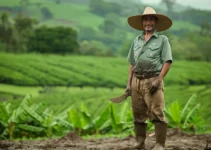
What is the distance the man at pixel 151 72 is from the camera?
463 cm

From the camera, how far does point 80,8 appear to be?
15.0 metres

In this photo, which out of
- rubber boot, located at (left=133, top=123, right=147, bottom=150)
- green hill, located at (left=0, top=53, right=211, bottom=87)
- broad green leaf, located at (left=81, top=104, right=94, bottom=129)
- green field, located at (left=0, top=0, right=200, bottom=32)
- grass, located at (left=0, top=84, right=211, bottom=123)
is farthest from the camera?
green field, located at (left=0, top=0, right=200, bottom=32)

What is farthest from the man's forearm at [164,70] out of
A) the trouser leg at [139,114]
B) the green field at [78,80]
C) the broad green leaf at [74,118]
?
the green field at [78,80]

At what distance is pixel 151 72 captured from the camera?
4.69m

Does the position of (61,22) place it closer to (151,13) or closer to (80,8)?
(80,8)

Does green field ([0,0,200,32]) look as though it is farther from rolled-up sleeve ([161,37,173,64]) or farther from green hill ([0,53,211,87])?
rolled-up sleeve ([161,37,173,64])

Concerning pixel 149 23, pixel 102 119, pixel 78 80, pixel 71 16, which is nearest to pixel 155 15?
pixel 149 23

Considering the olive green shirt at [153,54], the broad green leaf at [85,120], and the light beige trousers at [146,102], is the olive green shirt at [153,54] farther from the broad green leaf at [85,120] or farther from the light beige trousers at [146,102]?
the broad green leaf at [85,120]

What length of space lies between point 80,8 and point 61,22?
50.9 inches

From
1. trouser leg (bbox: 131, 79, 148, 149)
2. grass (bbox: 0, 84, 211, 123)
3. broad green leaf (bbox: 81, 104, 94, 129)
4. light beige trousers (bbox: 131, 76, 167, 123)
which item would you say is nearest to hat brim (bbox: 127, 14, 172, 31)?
light beige trousers (bbox: 131, 76, 167, 123)

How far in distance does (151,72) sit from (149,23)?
1.85 feet

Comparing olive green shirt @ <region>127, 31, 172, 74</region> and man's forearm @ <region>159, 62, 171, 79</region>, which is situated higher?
olive green shirt @ <region>127, 31, 172, 74</region>

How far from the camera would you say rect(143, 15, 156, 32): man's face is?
15.7 ft

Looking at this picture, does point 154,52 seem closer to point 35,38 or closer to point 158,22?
point 158,22
